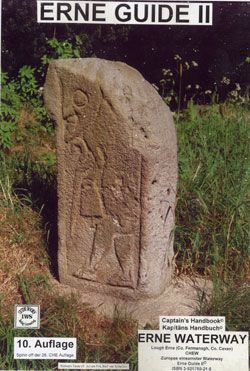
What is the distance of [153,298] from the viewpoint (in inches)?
167

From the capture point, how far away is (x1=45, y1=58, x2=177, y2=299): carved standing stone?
3.94 meters

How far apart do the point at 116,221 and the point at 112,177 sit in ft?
0.75

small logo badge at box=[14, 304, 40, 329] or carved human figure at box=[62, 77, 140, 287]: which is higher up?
carved human figure at box=[62, 77, 140, 287]

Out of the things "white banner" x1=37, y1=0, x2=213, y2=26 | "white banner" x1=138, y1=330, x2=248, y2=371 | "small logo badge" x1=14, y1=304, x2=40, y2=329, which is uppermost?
"white banner" x1=37, y1=0, x2=213, y2=26

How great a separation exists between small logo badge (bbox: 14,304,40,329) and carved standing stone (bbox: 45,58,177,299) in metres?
0.39

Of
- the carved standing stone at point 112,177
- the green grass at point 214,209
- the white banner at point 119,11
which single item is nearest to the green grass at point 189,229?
the green grass at point 214,209

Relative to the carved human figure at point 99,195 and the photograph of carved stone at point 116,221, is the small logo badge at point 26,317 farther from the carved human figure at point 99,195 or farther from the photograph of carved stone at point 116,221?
the carved human figure at point 99,195

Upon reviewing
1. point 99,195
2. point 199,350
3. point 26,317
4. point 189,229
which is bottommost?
point 199,350

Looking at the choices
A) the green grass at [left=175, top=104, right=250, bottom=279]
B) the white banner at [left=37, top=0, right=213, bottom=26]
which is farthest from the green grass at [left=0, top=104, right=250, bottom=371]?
the white banner at [left=37, top=0, right=213, bottom=26]

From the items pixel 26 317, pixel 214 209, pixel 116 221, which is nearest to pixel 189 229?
pixel 214 209

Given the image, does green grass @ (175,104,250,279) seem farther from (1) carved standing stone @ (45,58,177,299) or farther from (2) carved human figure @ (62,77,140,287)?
(2) carved human figure @ (62,77,140,287)

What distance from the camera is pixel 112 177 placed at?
160 inches

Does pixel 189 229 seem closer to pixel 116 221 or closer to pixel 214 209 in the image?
pixel 214 209

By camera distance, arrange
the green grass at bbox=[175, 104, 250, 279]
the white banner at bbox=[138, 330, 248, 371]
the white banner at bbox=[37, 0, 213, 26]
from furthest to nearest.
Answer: the green grass at bbox=[175, 104, 250, 279] → the white banner at bbox=[37, 0, 213, 26] → the white banner at bbox=[138, 330, 248, 371]
